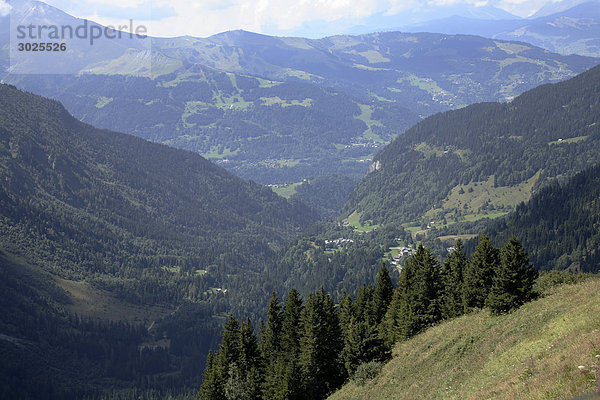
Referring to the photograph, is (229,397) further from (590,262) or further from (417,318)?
(590,262)

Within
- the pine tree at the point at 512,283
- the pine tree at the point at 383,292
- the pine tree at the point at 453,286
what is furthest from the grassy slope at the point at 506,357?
the pine tree at the point at 383,292

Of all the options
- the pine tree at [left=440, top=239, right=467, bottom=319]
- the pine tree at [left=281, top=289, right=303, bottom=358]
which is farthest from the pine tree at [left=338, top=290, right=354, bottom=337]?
the pine tree at [left=440, top=239, right=467, bottom=319]

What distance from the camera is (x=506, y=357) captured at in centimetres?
5006

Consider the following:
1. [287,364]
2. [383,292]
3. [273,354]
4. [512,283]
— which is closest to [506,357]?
[512,283]

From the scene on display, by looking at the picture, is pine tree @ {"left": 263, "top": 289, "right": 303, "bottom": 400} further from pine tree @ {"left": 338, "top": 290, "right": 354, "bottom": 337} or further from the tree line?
pine tree @ {"left": 338, "top": 290, "right": 354, "bottom": 337}

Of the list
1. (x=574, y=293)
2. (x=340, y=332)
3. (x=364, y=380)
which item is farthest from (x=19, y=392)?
(x=574, y=293)

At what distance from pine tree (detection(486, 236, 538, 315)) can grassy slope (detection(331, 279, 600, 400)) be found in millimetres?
1961

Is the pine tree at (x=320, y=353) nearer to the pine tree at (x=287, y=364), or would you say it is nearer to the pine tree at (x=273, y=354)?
the pine tree at (x=287, y=364)

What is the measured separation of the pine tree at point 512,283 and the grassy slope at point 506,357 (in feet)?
6.43

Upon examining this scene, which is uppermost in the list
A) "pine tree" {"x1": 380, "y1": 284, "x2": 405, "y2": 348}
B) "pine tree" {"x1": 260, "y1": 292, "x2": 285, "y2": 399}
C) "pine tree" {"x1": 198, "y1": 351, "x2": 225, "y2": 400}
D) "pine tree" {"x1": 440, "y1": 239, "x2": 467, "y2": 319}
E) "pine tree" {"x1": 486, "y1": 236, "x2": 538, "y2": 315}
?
"pine tree" {"x1": 486, "y1": 236, "x2": 538, "y2": 315}

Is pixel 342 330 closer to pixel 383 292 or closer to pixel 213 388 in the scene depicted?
pixel 383 292

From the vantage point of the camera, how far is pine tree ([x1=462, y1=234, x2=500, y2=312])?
80.4 meters

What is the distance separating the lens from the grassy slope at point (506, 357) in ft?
113

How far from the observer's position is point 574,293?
6244 centimetres
